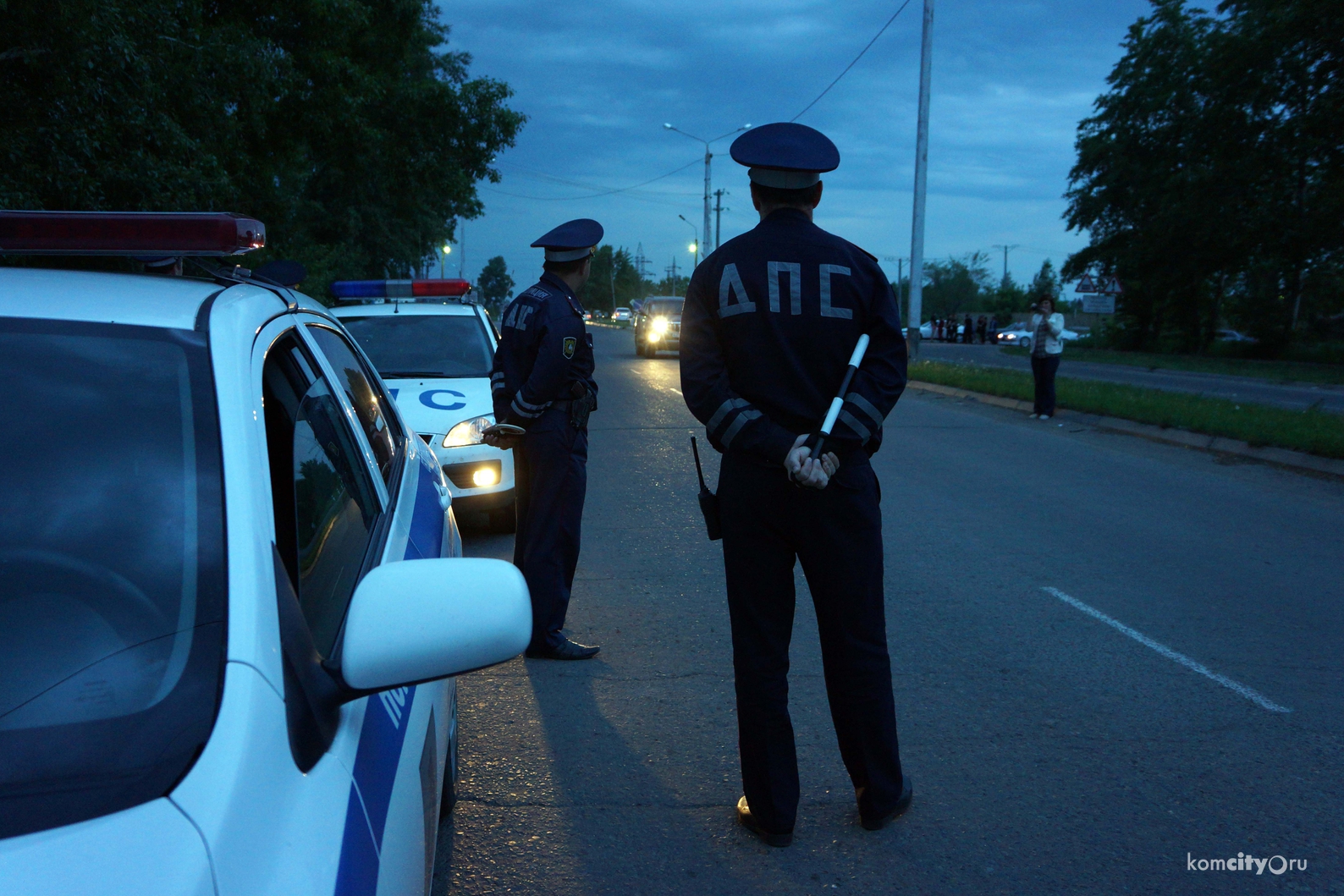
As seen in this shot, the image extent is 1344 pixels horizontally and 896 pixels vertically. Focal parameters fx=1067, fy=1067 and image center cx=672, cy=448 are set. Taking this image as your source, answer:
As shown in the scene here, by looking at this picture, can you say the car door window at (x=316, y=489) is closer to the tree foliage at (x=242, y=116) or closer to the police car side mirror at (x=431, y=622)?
the police car side mirror at (x=431, y=622)

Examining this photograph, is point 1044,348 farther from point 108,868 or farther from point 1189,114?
point 1189,114

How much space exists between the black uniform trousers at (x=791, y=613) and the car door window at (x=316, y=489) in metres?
1.07

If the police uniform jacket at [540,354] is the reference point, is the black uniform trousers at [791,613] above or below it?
below

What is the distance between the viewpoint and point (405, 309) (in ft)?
27.7

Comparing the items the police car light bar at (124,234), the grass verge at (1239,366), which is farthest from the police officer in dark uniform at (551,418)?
the grass verge at (1239,366)

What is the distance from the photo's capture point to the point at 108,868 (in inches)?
45.6

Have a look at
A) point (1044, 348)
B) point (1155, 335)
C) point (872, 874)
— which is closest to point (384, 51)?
point (1044, 348)

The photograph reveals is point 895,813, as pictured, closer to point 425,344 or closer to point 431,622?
point 431,622

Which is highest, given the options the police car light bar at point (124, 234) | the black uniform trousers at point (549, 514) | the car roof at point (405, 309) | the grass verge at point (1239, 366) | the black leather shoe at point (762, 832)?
the police car light bar at point (124, 234)

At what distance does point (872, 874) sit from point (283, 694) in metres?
2.07

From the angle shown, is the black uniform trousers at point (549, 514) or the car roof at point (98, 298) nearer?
the car roof at point (98, 298)

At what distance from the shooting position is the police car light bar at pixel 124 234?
235cm

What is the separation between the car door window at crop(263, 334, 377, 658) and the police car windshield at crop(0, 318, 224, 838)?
0.17m

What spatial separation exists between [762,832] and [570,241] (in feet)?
8.91
